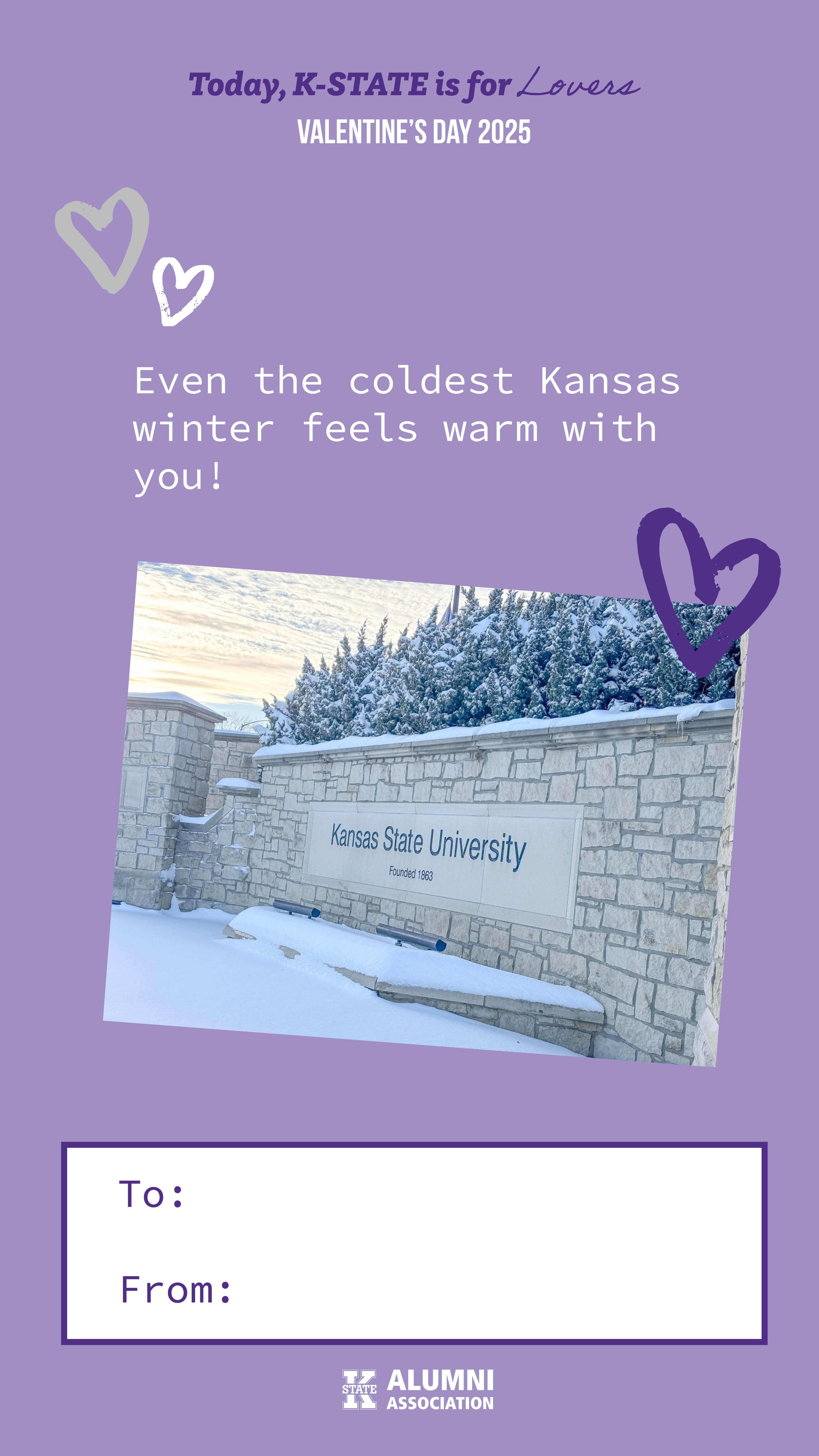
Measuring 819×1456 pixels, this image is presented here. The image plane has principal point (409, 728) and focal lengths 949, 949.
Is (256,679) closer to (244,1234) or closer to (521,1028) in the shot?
(521,1028)

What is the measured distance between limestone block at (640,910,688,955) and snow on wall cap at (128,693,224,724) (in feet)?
12.1

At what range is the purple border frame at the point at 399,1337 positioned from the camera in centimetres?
338

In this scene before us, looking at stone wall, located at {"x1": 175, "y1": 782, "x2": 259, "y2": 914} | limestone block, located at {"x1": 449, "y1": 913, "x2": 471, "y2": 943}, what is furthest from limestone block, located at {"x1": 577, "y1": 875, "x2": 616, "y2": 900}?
stone wall, located at {"x1": 175, "y1": 782, "x2": 259, "y2": 914}

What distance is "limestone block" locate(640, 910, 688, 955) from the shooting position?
5.53m

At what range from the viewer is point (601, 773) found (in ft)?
20.8

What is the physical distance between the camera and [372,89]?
13.8ft

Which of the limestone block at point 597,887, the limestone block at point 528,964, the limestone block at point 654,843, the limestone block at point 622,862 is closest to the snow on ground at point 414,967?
the limestone block at point 528,964

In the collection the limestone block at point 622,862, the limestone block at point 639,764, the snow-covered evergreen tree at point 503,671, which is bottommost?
the limestone block at point 622,862

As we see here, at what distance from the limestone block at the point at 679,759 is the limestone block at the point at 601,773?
388mm

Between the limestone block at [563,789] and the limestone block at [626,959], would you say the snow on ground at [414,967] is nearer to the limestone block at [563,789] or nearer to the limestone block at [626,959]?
the limestone block at [626,959]

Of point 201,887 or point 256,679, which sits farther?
point 201,887
